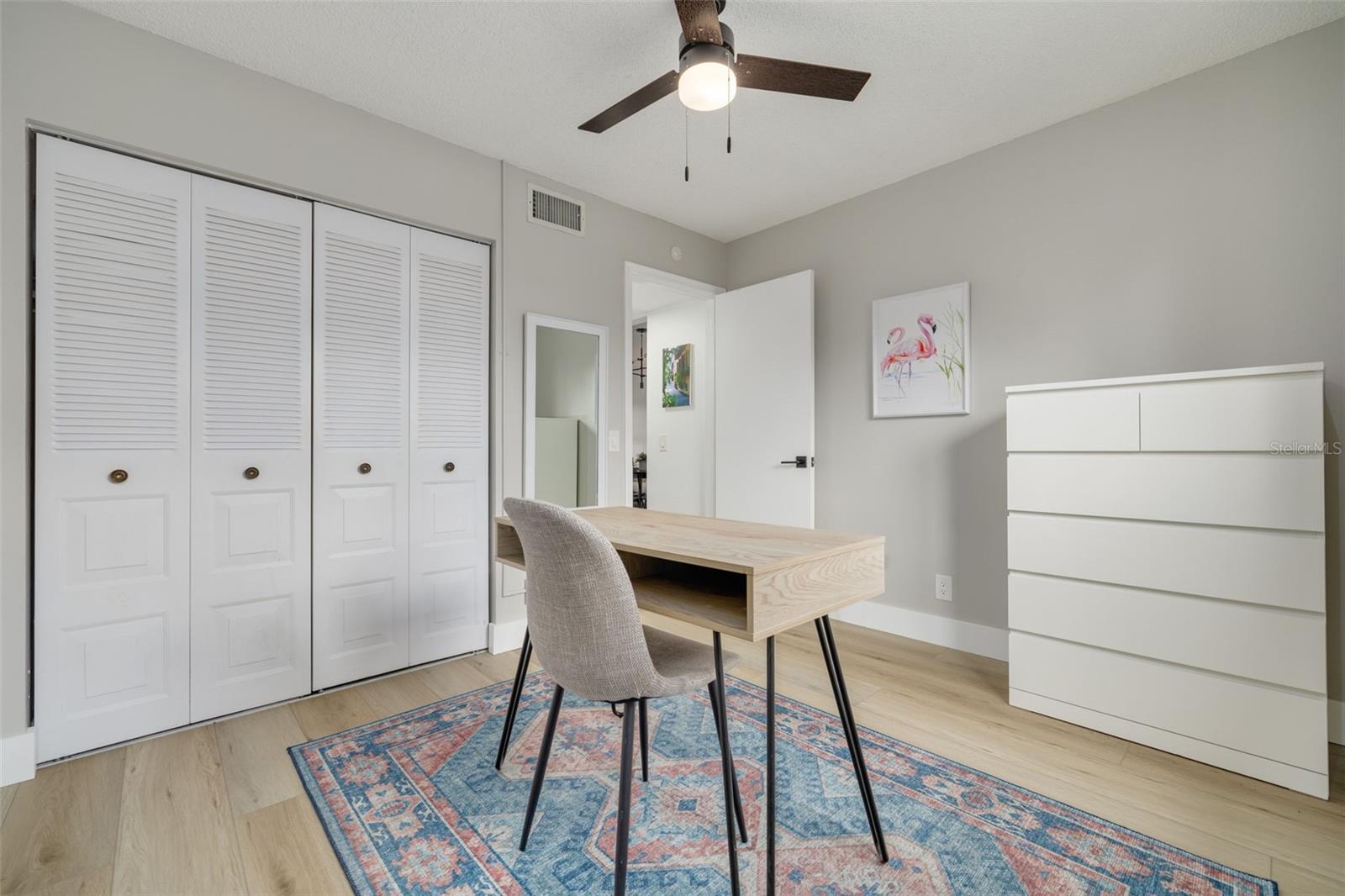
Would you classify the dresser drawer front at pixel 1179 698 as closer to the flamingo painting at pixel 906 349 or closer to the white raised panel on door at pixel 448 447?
the flamingo painting at pixel 906 349

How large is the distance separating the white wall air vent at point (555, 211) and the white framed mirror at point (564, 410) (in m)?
0.52

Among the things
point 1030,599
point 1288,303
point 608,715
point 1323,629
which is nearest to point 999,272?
point 1288,303

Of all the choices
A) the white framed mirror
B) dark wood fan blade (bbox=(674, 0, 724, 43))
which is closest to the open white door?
the white framed mirror

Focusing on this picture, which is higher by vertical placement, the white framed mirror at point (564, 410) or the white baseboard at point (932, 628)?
the white framed mirror at point (564, 410)

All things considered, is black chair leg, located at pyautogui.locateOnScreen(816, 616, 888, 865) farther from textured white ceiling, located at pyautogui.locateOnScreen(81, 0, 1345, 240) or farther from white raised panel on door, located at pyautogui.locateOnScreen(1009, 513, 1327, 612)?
textured white ceiling, located at pyautogui.locateOnScreen(81, 0, 1345, 240)

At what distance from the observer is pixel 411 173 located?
2686mm

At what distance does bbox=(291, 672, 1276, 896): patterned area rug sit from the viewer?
1.40 m

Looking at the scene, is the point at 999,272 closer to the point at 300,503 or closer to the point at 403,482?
the point at 403,482

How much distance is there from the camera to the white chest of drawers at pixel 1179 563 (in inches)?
70.0

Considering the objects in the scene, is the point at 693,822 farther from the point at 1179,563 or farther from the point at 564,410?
the point at 564,410

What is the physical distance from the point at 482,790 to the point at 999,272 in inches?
123

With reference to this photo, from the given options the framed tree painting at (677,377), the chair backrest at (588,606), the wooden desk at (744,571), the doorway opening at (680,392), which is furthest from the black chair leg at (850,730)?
the framed tree painting at (677,377)

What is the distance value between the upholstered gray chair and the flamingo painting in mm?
2399

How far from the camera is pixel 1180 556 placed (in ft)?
6.52
